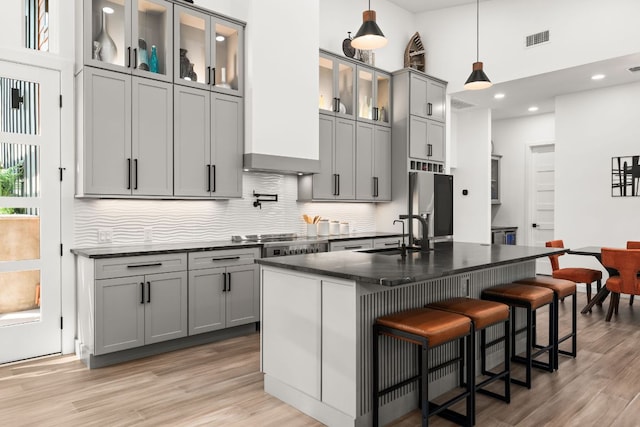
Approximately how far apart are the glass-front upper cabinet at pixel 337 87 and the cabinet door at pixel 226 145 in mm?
1382

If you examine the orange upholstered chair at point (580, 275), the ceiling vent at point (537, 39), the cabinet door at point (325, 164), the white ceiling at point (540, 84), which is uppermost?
the ceiling vent at point (537, 39)

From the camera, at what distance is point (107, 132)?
12.6 feet

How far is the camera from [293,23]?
198 inches

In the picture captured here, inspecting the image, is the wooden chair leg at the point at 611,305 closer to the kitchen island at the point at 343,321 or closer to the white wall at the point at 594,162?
the white wall at the point at 594,162

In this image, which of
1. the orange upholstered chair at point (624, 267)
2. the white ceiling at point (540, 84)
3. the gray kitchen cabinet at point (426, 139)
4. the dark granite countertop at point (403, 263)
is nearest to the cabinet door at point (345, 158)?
the gray kitchen cabinet at point (426, 139)

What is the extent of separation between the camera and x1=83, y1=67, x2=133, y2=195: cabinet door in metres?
3.77

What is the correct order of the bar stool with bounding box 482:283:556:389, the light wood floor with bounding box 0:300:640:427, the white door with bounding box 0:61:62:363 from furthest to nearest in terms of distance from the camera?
the white door with bounding box 0:61:62:363 → the bar stool with bounding box 482:283:556:389 → the light wood floor with bounding box 0:300:640:427

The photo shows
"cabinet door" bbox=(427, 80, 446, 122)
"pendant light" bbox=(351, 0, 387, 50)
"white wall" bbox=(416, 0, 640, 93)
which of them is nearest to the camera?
"pendant light" bbox=(351, 0, 387, 50)

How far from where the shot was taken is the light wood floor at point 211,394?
8.79 feet

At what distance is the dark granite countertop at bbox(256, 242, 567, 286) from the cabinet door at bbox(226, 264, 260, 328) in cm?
143

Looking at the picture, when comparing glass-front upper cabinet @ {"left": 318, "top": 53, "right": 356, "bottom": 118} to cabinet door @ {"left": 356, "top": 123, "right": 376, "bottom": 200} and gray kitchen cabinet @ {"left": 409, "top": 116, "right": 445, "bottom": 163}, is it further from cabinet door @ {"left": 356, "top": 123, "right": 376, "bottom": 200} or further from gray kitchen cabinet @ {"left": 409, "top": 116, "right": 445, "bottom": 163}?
gray kitchen cabinet @ {"left": 409, "top": 116, "right": 445, "bottom": 163}

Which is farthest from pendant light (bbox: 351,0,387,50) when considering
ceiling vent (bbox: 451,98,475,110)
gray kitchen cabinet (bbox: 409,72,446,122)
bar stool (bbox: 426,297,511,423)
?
ceiling vent (bbox: 451,98,475,110)

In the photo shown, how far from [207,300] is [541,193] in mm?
7399

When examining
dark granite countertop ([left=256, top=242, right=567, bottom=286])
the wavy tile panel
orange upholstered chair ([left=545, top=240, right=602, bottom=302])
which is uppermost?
the wavy tile panel
